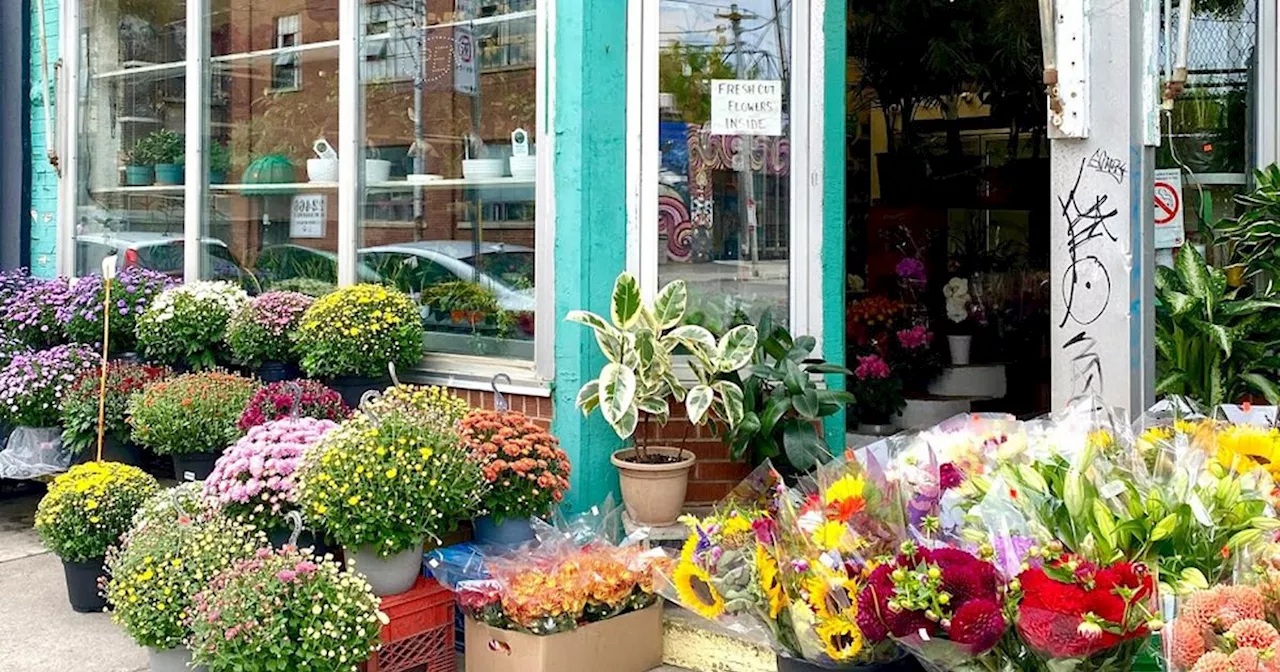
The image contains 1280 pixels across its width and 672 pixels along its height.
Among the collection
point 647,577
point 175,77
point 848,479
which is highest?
point 175,77

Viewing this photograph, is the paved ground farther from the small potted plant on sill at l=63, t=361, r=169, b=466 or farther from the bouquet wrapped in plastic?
the small potted plant on sill at l=63, t=361, r=169, b=466

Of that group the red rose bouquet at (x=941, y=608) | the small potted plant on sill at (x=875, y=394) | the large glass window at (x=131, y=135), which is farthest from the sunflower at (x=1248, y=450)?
the large glass window at (x=131, y=135)

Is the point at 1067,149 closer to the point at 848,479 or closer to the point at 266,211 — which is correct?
the point at 848,479

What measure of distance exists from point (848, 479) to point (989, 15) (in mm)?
6287

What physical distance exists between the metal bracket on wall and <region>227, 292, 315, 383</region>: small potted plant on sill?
3823 mm

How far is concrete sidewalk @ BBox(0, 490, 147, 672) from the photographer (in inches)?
190

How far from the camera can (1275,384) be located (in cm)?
503

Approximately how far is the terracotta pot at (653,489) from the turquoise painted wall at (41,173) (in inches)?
198

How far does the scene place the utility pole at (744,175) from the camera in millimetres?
5473

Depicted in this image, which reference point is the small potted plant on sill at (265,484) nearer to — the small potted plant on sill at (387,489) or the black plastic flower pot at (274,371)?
the small potted plant on sill at (387,489)

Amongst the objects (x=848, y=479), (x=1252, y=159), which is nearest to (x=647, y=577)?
(x=848, y=479)

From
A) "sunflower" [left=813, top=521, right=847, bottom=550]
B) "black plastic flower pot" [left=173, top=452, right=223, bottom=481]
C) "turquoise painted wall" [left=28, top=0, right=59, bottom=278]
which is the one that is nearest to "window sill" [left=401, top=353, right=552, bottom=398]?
"black plastic flower pot" [left=173, top=452, right=223, bottom=481]

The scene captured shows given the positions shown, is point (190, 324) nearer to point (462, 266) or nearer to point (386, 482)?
point (462, 266)

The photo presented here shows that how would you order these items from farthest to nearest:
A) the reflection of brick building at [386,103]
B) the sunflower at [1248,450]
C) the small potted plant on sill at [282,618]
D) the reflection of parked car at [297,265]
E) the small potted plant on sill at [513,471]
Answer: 1. the reflection of parked car at [297,265]
2. the reflection of brick building at [386,103]
3. the small potted plant on sill at [513,471]
4. the small potted plant on sill at [282,618]
5. the sunflower at [1248,450]
